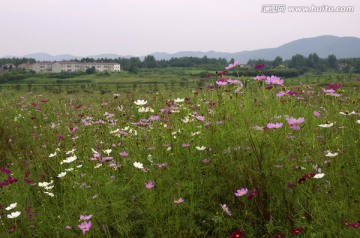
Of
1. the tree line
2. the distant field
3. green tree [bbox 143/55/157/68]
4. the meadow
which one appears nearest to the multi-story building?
the tree line

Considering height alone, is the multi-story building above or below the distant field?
above

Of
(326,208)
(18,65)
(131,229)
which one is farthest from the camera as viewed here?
(18,65)

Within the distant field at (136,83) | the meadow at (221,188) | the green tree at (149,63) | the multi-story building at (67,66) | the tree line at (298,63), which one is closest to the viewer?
the meadow at (221,188)

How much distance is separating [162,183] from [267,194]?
95 cm

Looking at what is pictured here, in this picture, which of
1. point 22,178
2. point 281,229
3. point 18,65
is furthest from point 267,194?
point 18,65

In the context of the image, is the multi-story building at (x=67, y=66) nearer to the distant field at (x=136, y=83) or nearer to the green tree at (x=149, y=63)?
the green tree at (x=149, y=63)

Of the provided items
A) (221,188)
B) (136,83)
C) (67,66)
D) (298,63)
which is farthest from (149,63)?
(221,188)

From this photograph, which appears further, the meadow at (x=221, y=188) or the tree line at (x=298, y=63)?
the tree line at (x=298, y=63)

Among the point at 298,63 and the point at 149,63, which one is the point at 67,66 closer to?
the point at 149,63

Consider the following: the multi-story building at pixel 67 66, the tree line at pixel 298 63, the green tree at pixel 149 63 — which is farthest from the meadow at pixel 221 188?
the multi-story building at pixel 67 66

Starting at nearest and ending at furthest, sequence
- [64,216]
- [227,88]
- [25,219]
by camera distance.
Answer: [64,216] < [25,219] < [227,88]

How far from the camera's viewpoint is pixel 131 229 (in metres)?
2.64

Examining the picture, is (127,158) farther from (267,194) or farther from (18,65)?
(18,65)

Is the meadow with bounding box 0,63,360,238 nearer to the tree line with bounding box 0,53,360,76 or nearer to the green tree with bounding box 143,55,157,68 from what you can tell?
the tree line with bounding box 0,53,360,76
